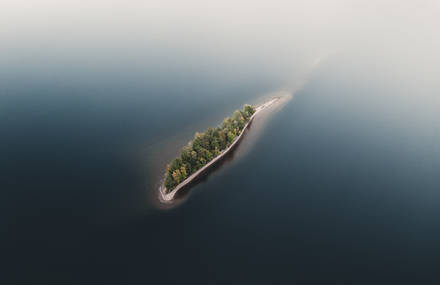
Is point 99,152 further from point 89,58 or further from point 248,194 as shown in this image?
point 89,58

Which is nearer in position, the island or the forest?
the island

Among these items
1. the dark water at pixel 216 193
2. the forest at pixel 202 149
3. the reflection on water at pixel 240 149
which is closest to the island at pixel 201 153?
the forest at pixel 202 149

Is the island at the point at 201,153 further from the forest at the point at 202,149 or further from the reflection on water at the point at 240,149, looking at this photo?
the reflection on water at the point at 240,149

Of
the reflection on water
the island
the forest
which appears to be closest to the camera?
the reflection on water

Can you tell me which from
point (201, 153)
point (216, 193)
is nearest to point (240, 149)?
point (201, 153)

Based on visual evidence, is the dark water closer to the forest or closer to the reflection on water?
the reflection on water

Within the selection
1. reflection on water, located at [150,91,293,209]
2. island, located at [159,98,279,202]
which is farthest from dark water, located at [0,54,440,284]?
island, located at [159,98,279,202]

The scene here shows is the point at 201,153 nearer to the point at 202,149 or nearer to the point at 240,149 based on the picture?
the point at 202,149
